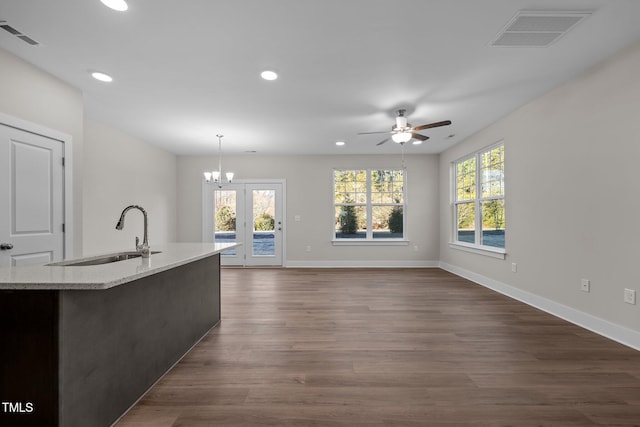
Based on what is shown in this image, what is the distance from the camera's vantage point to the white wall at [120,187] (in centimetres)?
442

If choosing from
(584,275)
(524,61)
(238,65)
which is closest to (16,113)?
(238,65)

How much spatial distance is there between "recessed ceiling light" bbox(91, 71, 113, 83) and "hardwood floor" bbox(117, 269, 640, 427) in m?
2.81

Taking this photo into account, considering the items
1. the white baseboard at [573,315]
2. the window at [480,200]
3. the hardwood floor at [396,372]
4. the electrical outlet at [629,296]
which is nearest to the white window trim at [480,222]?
the window at [480,200]

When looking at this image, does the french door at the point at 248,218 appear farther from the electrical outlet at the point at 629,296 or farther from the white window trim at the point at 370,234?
→ the electrical outlet at the point at 629,296

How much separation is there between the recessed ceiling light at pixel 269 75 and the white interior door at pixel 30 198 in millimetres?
2290

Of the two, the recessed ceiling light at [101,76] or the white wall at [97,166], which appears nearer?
the white wall at [97,166]

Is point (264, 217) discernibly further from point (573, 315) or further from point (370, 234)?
point (573, 315)

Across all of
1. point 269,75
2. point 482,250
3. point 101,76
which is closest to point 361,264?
point 482,250

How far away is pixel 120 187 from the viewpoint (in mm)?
5016

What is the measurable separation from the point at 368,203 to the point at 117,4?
5693 mm

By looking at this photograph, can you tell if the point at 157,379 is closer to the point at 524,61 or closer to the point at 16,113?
the point at 16,113

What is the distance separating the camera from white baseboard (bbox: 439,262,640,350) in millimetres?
2689

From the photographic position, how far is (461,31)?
7.85 feet

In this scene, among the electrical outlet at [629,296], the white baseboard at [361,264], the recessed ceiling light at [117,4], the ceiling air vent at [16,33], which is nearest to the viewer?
the recessed ceiling light at [117,4]
